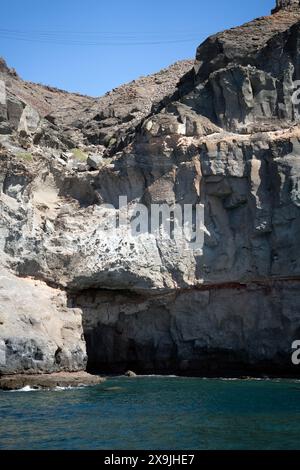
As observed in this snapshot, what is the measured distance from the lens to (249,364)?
40406 millimetres

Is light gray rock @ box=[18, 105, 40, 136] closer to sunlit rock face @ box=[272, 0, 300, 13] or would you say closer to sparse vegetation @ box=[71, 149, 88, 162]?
sparse vegetation @ box=[71, 149, 88, 162]

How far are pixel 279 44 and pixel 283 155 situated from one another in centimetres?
872

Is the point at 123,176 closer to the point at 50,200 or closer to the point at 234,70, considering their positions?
the point at 50,200

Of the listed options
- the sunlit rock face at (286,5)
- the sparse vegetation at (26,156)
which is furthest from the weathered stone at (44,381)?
the sunlit rock face at (286,5)

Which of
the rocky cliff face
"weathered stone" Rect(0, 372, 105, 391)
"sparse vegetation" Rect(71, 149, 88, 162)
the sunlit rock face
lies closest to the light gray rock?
the rocky cliff face

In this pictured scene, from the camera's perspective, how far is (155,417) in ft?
78.6

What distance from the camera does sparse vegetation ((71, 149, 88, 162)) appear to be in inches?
1902

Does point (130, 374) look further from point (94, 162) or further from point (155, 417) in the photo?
point (155, 417)

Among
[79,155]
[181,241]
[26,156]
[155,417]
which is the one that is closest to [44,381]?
[155,417]

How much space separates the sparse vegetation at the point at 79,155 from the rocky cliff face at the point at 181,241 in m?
3.08

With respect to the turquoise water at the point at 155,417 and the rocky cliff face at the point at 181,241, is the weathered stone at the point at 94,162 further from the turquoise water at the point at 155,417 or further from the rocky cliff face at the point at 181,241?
the turquoise water at the point at 155,417

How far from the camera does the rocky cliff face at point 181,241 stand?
39.6 m

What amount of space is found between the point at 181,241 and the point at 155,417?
18.4 meters

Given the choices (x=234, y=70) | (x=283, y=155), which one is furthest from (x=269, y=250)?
(x=234, y=70)
